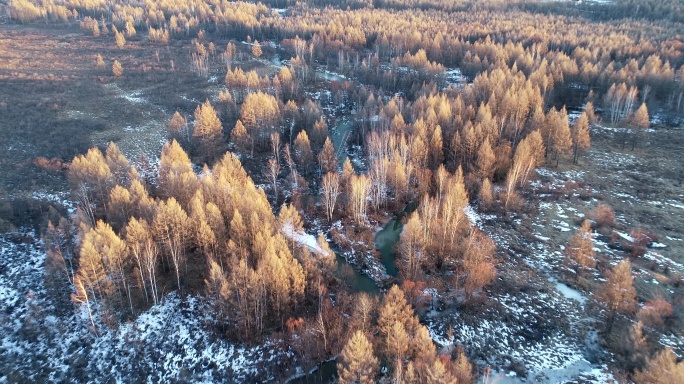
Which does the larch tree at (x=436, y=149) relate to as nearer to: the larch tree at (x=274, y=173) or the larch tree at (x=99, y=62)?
the larch tree at (x=274, y=173)

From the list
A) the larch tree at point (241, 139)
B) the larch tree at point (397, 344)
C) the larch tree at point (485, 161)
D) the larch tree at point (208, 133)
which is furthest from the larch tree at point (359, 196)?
the larch tree at point (208, 133)

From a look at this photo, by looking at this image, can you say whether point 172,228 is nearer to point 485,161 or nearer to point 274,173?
point 274,173

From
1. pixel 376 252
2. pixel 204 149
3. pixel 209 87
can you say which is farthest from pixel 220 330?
pixel 209 87

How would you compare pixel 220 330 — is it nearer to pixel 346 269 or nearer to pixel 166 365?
pixel 166 365

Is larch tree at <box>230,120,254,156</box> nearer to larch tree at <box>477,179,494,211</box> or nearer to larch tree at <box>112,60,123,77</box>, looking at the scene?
larch tree at <box>477,179,494,211</box>

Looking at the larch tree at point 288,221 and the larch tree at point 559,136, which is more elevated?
the larch tree at point 559,136

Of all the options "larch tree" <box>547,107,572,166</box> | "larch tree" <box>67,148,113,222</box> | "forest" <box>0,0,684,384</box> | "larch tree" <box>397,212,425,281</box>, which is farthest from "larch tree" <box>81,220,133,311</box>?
"larch tree" <box>547,107,572,166</box>

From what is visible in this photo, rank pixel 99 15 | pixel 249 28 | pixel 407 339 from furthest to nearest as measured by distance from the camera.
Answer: pixel 99 15
pixel 249 28
pixel 407 339

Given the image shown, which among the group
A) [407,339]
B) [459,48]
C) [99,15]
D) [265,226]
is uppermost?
[99,15]
